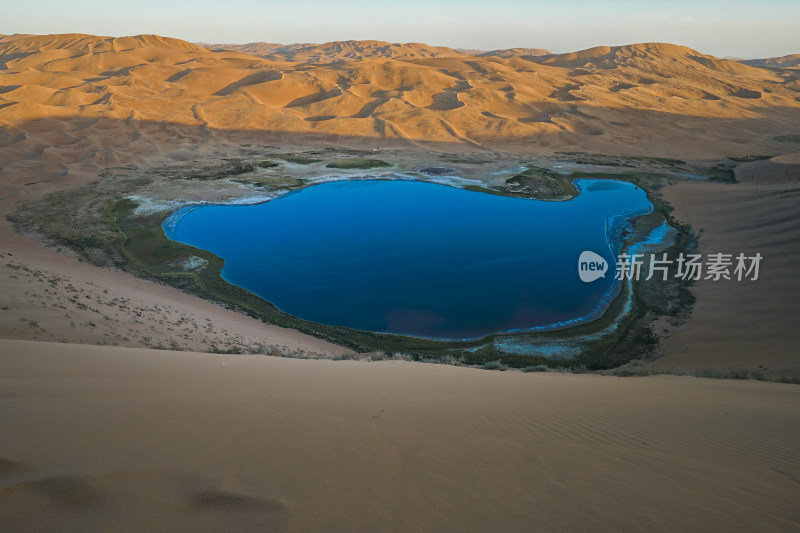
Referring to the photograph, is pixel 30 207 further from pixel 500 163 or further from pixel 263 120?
pixel 500 163

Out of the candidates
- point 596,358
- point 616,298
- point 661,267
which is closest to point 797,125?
point 661,267

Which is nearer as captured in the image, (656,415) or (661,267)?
(656,415)

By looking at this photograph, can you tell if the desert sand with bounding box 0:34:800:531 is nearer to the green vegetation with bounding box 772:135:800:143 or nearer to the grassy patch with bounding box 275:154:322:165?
the grassy patch with bounding box 275:154:322:165

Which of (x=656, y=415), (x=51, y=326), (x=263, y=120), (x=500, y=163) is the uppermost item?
(x=263, y=120)

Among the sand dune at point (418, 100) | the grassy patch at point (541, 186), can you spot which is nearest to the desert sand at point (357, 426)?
the grassy patch at point (541, 186)

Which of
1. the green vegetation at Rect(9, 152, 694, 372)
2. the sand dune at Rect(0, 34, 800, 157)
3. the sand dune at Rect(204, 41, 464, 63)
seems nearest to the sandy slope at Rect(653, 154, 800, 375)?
the green vegetation at Rect(9, 152, 694, 372)

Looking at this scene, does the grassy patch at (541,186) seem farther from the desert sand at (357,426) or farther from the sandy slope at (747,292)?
the desert sand at (357,426)
